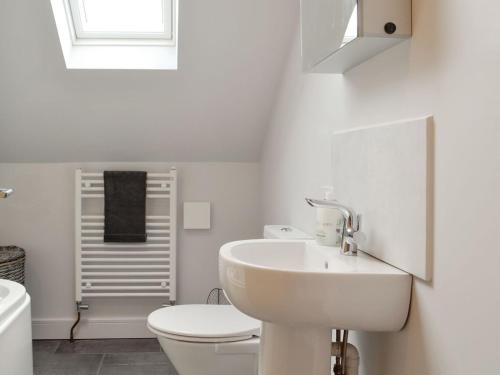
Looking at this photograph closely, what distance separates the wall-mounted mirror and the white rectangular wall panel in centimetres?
21

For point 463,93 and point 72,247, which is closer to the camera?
point 463,93

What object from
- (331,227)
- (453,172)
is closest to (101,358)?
(331,227)

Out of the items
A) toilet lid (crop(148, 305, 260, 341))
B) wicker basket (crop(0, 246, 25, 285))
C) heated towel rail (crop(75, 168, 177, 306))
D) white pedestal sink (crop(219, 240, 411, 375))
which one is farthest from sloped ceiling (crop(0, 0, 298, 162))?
white pedestal sink (crop(219, 240, 411, 375))

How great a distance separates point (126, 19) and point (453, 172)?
7.54 feet

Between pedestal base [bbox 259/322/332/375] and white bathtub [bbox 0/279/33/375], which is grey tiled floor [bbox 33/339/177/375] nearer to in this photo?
white bathtub [bbox 0/279/33/375]

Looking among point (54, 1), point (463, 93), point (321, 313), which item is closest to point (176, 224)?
point (54, 1)

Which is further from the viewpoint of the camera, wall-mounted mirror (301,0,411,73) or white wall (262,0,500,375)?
wall-mounted mirror (301,0,411,73)

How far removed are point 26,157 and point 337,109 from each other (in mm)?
2106

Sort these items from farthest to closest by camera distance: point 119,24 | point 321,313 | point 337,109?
point 119,24
point 337,109
point 321,313

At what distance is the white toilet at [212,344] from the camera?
6.70ft

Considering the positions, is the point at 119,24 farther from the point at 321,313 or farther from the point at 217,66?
the point at 321,313

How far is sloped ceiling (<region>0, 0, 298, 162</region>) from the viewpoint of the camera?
244 centimetres

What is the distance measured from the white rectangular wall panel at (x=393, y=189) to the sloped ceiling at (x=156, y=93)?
112cm

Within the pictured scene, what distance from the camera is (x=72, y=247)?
126 inches
